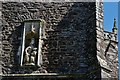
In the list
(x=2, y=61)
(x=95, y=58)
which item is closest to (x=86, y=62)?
(x=95, y=58)

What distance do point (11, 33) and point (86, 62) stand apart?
2381 mm

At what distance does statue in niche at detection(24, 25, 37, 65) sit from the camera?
14039mm

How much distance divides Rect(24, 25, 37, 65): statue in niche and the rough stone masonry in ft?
0.75

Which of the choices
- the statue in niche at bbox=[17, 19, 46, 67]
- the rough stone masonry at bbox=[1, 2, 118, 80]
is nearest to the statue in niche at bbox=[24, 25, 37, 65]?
the statue in niche at bbox=[17, 19, 46, 67]

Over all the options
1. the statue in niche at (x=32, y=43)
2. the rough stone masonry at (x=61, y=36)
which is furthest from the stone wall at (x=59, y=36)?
the statue in niche at (x=32, y=43)

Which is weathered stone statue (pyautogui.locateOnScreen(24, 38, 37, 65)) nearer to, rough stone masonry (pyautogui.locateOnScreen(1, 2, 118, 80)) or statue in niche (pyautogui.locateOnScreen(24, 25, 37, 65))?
statue in niche (pyautogui.locateOnScreen(24, 25, 37, 65))

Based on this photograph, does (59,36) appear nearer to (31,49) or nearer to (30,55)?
(31,49)

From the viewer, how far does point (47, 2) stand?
1535 centimetres

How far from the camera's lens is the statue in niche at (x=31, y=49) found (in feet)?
46.1

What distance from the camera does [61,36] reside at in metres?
14.6

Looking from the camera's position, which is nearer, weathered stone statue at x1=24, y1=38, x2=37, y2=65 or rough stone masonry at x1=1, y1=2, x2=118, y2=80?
rough stone masonry at x1=1, y1=2, x2=118, y2=80

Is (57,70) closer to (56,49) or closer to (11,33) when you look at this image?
(56,49)

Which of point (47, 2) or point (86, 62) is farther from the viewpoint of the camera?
point (47, 2)

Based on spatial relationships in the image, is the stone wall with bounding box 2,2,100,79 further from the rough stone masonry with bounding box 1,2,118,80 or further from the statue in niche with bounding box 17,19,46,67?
the statue in niche with bounding box 17,19,46,67
